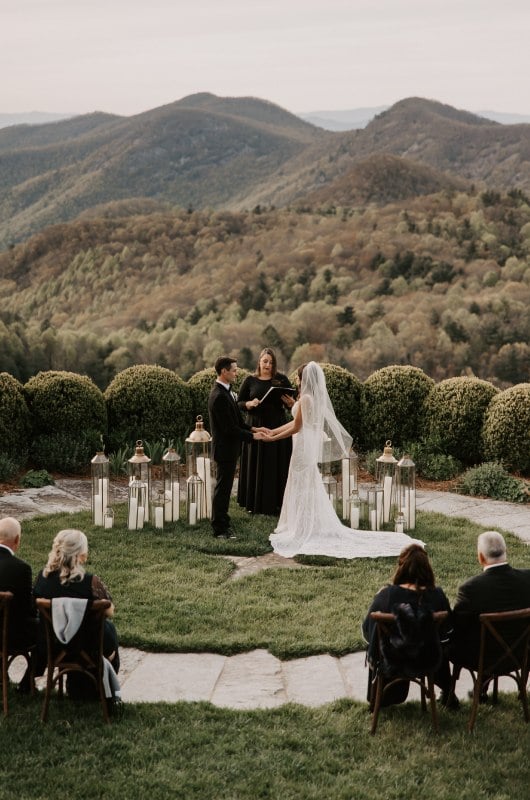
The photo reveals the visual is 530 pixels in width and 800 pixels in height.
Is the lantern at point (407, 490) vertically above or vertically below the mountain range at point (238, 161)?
below

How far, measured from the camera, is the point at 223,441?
341 inches

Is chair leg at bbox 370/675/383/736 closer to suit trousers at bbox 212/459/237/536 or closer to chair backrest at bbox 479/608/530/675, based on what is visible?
chair backrest at bbox 479/608/530/675

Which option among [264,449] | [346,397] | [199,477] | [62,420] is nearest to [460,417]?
[346,397]

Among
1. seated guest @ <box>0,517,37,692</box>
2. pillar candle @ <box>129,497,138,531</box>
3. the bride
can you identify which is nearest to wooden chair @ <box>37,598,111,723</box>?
seated guest @ <box>0,517,37,692</box>

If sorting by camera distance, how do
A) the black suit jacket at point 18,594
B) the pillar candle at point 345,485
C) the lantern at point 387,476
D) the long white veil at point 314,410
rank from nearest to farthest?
the black suit jacket at point 18,594 → the long white veil at point 314,410 → the lantern at point 387,476 → the pillar candle at point 345,485

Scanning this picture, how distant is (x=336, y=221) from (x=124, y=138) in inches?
1236

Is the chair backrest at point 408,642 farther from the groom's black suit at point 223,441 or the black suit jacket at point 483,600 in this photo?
the groom's black suit at point 223,441

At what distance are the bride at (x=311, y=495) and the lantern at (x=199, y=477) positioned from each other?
948 millimetres

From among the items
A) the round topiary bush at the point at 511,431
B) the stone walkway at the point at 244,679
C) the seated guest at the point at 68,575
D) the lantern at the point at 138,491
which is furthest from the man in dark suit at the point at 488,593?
the round topiary bush at the point at 511,431

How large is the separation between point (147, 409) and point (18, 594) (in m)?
6.65

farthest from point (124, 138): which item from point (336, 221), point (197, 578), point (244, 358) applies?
point (197, 578)

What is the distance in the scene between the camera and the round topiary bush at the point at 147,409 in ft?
37.8

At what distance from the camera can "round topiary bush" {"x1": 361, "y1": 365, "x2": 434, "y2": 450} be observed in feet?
38.0

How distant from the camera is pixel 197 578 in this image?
7391 millimetres
